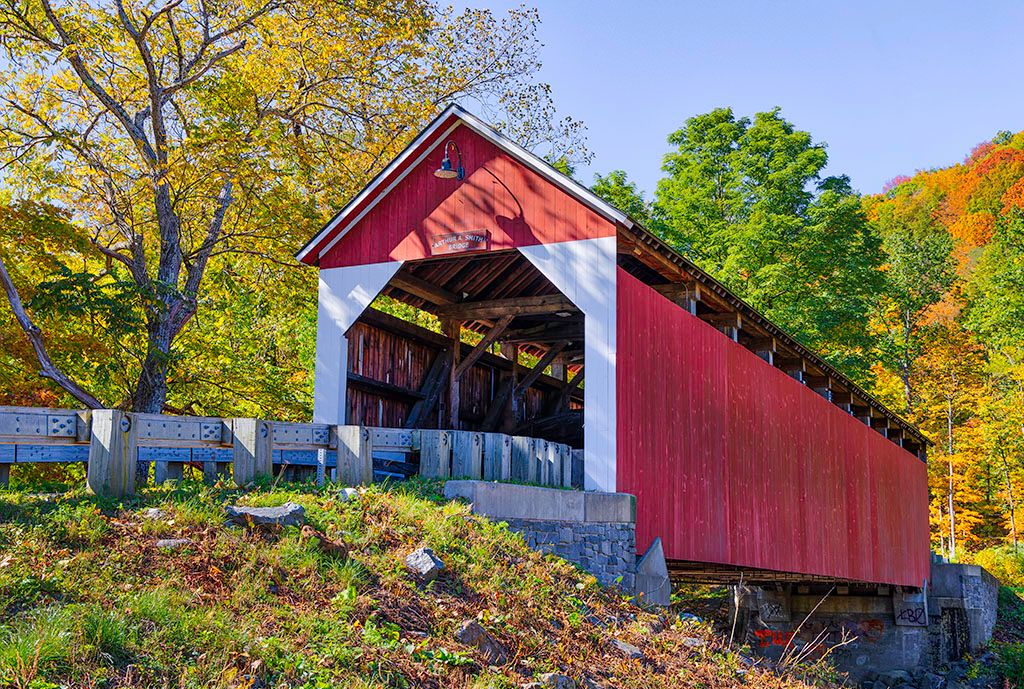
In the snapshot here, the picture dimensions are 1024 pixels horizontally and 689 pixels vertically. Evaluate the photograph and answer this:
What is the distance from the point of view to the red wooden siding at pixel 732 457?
12.1m

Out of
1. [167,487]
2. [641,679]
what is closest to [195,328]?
[167,487]

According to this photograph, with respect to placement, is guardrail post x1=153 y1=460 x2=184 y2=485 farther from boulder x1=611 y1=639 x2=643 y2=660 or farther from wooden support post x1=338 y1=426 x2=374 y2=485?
boulder x1=611 y1=639 x2=643 y2=660

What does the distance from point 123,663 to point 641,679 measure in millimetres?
4031

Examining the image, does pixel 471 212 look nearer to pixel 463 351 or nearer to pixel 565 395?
pixel 463 351

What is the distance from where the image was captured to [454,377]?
15.7 metres

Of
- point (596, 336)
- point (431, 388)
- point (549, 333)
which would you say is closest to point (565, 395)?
point (549, 333)

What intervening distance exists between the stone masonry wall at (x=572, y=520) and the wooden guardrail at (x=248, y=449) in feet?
2.16

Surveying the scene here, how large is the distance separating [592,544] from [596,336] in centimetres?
240

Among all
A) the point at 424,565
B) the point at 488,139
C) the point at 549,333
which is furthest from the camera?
the point at 549,333

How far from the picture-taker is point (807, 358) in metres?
17.1

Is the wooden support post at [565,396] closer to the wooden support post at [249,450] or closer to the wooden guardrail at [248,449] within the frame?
the wooden guardrail at [248,449]

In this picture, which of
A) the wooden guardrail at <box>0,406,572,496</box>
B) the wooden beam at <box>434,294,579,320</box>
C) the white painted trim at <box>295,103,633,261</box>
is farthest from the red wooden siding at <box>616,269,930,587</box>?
the wooden beam at <box>434,294,579,320</box>

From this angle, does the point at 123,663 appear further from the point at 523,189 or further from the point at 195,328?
the point at 195,328

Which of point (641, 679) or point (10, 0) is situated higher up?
point (10, 0)
